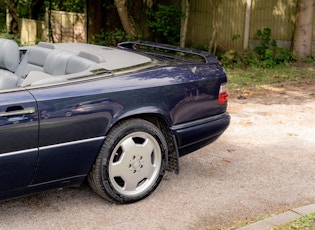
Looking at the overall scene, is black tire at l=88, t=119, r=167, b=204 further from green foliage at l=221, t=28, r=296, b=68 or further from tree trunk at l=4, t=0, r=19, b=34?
tree trunk at l=4, t=0, r=19, b=34

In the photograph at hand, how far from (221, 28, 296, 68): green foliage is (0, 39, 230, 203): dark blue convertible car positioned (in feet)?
23.2

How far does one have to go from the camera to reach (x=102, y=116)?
3859mm

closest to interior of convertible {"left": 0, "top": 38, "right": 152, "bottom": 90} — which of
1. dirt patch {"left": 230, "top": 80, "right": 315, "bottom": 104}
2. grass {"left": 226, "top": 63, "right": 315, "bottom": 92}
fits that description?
dirt patch {"left": 230, "top": 80, "right": 315, "bottom": 104}

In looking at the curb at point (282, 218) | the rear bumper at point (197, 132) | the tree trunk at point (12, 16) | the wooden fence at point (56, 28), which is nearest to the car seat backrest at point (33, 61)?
the rear bumper at point (197, 132)

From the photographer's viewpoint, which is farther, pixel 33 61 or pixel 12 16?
pixel 12 16

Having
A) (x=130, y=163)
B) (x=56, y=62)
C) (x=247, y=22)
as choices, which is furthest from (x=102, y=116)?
(x=247, y=22)

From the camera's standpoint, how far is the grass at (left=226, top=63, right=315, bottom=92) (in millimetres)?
9711

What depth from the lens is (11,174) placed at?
3512 mm

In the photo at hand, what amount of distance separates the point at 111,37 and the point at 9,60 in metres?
9.68

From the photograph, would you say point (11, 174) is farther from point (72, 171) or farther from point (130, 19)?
point (130, 19)

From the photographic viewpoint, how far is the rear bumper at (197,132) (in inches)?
175

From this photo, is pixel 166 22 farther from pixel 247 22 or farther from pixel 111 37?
pixel 247 22

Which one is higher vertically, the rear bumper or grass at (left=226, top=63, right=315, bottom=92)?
the rear bumper

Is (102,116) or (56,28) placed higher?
(102,116)
